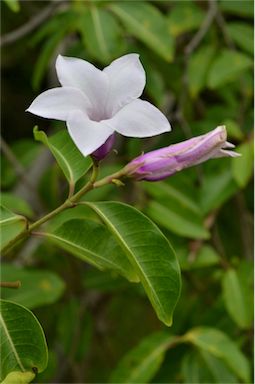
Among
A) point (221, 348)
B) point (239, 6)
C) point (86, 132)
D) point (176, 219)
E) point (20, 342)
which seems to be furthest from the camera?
point (239, 6)

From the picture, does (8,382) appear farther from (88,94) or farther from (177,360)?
(177,360)

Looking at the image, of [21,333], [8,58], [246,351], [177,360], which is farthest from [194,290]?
[21,333]

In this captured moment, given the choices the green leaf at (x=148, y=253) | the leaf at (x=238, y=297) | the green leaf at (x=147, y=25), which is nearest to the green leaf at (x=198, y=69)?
the green leaf at (x=147, y=25)

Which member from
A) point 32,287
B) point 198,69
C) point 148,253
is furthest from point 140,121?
point 198,69

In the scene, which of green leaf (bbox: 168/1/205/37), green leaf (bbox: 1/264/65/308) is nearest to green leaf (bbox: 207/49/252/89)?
green leaf (bbox: 168/1/205/37)

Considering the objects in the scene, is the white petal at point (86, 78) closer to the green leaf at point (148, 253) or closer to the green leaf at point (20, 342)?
the green leaf at point (148, 253)

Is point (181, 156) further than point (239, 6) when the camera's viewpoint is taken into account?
No

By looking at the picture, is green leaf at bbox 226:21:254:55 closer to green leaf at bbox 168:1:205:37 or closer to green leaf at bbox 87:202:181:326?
green leaf at bbox 168:1:205:37

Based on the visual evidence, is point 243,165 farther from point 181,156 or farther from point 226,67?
point 181,156
